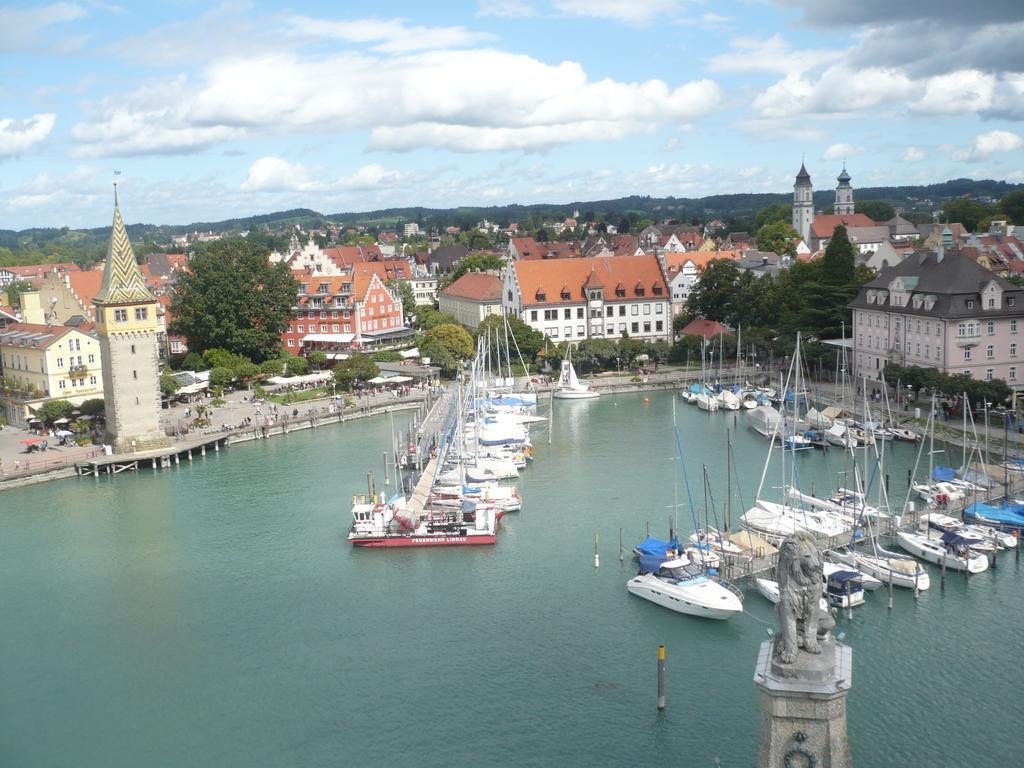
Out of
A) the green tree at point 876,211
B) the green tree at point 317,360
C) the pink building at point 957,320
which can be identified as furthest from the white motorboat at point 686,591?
the green tree at point 876,211

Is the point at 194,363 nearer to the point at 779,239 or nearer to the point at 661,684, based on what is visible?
the point at 661,684

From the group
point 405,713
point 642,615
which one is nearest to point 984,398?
point 642,615

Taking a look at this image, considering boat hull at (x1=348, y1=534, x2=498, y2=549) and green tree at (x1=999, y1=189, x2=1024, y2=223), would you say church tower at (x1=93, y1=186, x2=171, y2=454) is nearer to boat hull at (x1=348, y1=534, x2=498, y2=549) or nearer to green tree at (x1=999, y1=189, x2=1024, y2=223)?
boat hull at (x1=348, y1=534, x2=498, y2=549)

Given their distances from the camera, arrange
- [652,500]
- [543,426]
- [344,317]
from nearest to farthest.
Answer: [652,500] < [543,426] < [344,317]

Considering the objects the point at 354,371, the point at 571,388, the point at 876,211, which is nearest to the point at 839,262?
the point at 571,388

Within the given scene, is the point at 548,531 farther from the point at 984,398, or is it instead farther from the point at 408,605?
the point at 984,398

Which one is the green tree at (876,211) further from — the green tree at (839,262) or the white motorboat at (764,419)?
the white motorboat at (764,419)
